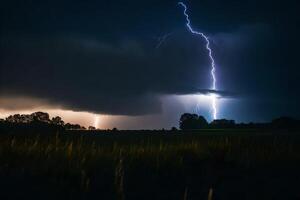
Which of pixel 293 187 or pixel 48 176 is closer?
pixel 48 176

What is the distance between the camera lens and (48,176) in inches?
308

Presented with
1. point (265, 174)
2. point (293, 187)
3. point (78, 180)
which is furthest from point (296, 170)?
point (78, 180)

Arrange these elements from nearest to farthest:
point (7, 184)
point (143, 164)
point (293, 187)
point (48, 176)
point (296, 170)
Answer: point (7, 184), point (48, 176), point (293, 187), point (143, 164), point (296, 170)

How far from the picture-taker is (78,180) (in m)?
7.46

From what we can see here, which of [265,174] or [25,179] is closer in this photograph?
[25,179]

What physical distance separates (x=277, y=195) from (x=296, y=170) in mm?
2668

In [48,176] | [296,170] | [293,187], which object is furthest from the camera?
[296,170]

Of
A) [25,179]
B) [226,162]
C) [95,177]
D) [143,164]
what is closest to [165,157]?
[143,164]

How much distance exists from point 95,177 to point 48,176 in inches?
27.7

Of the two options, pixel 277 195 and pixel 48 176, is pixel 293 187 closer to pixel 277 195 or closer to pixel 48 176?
pixel 277 195

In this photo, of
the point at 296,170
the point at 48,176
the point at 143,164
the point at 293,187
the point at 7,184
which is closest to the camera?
the point at 7,184

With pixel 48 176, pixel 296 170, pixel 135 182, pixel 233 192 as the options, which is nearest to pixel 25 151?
pixel 48 176

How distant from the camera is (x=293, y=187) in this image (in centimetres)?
862

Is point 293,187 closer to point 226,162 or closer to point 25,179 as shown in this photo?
point 226,162
